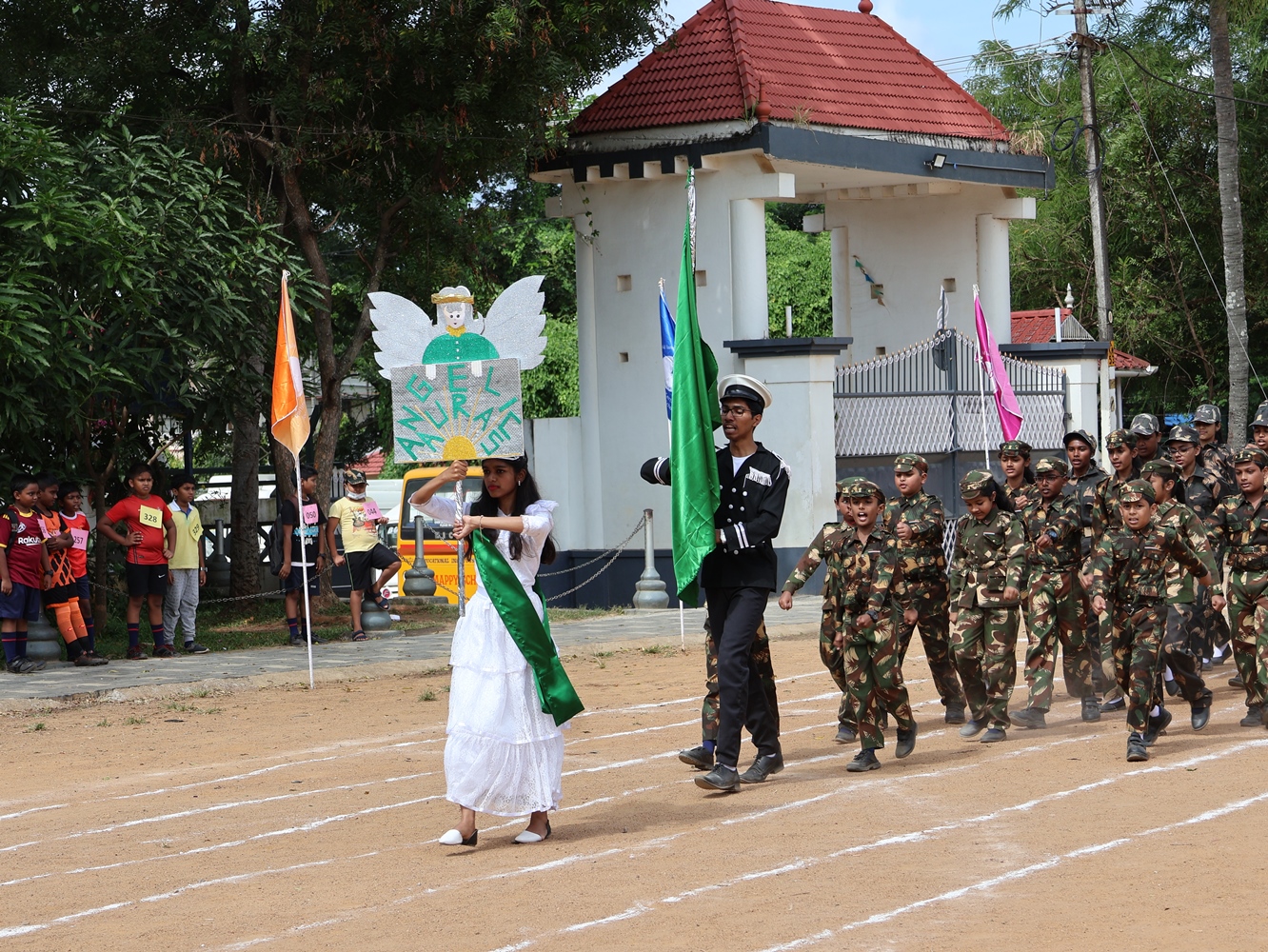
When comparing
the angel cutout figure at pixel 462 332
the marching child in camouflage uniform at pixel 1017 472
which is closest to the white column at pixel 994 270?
the marching child in camouflage uniform at pixel 1017 472

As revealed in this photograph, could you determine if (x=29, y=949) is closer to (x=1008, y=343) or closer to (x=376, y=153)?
(x=376, y=153)

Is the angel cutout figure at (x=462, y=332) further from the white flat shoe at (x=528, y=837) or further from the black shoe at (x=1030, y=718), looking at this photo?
the black shoe at (x=1030, y=718)

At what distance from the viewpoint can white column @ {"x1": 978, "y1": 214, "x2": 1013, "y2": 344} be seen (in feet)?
81.8

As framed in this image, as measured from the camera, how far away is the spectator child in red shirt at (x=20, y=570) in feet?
47.4

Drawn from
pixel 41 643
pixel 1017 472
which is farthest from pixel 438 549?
pixel 1017 472

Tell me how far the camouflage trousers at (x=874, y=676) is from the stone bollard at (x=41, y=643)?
27.1 ft

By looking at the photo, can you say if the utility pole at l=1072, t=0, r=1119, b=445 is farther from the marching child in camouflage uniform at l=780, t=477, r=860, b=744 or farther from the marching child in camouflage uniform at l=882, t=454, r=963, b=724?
the marching child in camouflage uniform at l=780, t=477, r=860, b=744

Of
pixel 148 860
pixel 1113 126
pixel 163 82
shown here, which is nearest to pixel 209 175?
pixel 163 82

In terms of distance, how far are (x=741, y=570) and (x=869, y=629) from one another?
1.09 metres

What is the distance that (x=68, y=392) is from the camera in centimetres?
1549

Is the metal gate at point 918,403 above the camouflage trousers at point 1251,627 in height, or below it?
above

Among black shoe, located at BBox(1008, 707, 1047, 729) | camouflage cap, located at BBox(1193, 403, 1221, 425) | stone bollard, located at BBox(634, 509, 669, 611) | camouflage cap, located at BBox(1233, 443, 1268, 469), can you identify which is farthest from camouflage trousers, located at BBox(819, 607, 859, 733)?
stone bollard, located at BBox(634, 509, 669, 611)

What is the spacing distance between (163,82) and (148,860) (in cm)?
1405

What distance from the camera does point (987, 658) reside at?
34.3 ft
